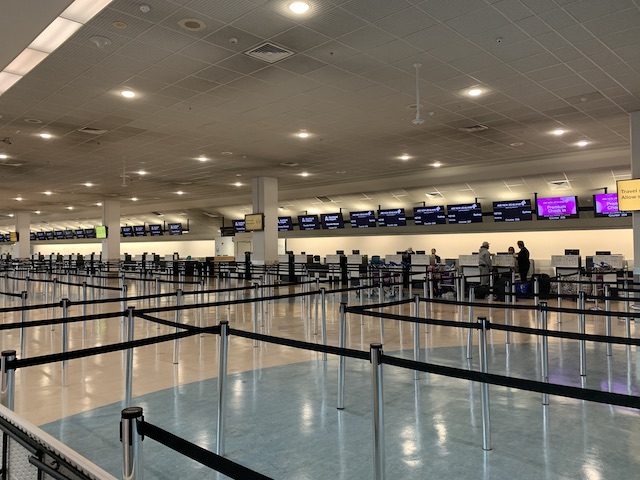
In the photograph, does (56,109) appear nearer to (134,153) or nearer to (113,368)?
(134,153)

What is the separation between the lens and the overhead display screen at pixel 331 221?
23.8m

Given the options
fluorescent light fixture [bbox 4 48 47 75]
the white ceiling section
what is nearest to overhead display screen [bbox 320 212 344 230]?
the white ceiling section

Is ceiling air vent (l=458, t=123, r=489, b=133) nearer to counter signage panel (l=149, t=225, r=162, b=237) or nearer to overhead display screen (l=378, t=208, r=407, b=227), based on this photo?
overhead display screen (l=378, t=208, r=407, b=227)

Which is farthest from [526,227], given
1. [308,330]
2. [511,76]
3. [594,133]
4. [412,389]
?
[412,389]

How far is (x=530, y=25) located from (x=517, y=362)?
4241 mm

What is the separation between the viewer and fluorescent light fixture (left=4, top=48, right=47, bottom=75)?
7.00 meters

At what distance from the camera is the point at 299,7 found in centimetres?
568

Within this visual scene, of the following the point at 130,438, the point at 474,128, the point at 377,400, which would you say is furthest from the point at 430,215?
the point at 130,438

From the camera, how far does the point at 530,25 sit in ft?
20.3

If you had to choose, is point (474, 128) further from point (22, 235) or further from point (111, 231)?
point (22, 235)

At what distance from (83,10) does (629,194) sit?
10.3 meters

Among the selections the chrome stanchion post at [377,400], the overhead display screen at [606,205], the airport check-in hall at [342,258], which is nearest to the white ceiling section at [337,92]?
the airport check-in hall at [342,258]

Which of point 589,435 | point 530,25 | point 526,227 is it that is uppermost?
point 530,25

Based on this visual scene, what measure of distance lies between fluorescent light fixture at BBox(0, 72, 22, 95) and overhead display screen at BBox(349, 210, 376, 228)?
16130 millimetres
